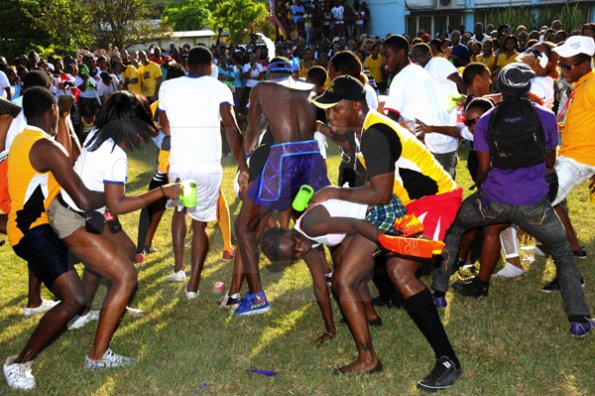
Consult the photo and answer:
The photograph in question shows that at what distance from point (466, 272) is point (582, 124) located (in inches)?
67.4

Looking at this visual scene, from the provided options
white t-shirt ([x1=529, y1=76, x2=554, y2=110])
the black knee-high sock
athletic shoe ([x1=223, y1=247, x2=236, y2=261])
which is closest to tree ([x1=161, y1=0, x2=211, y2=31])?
athletic shoe ([x1=223, y1=247, x2=236, y2=261])

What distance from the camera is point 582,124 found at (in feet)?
16.7

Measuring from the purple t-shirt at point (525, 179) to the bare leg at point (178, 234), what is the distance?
2.93 m

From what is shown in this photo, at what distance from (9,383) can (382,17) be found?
90.3 feet

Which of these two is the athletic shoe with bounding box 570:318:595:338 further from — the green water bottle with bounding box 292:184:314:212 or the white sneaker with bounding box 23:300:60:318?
the white sneaker with bounding box 23:300:60:318

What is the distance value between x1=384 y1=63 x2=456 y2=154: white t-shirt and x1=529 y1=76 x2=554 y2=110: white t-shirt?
112cm

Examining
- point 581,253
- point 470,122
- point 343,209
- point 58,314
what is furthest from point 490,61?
point 58,314

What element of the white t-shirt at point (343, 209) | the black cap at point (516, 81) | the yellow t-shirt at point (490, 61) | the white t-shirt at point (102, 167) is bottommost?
the yellow t-shirt at point (490, 61)

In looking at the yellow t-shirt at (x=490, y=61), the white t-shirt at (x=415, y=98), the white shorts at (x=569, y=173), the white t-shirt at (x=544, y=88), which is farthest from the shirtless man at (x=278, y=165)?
the yellow t-shirt at (x=490, y=61)

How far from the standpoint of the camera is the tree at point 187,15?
67375 mm

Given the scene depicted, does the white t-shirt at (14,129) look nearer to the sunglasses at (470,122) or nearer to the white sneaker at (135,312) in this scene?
the white sneaker at (135,312)

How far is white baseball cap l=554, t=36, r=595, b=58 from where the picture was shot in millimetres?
5062

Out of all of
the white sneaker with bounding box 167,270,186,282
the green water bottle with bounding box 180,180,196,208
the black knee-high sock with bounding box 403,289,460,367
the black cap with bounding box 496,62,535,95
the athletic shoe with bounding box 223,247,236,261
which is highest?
the black cap with bounding box 496,62,535,95

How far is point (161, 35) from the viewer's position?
3347 cm
